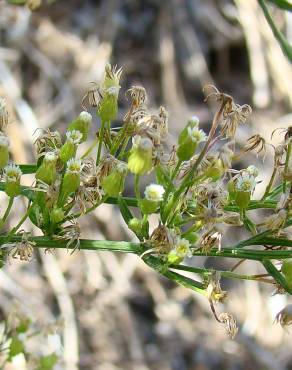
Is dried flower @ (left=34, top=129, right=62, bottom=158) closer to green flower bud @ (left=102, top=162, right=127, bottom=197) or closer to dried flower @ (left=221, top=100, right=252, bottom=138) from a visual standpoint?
green flower bud @ (left=102, top=162, right=127, bottom=197)

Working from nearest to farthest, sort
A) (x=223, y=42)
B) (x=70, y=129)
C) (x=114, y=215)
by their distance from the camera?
(x=70, y=129) < (x=114, y=215) < (x=223, y=42)

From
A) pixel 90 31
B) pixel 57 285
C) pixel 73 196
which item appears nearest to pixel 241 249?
pixel 73 196

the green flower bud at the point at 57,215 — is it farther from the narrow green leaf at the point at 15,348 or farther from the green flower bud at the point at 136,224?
the narrow green leaf at the point at 15,348

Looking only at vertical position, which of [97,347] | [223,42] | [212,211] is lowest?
[97,347]

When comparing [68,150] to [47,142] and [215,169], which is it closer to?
[47,142]

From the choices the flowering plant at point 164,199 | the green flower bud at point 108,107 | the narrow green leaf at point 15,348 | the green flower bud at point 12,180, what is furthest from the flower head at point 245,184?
the narrow green leaf at point 15,348

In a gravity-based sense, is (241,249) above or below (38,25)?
below

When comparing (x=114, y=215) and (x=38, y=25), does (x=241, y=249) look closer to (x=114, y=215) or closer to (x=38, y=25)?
(x=114, y=215)
